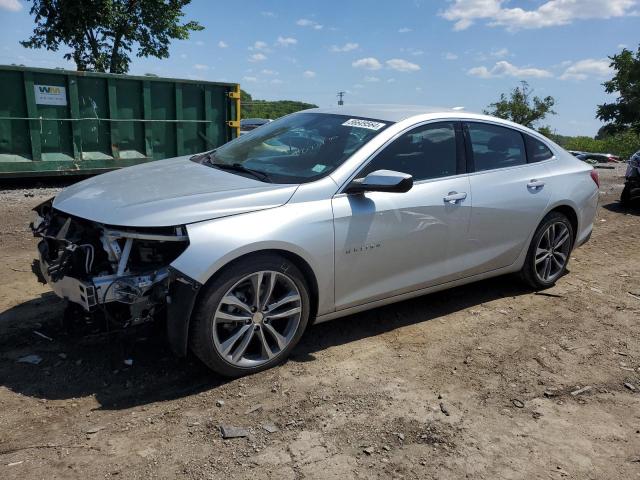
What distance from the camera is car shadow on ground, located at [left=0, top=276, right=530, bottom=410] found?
333 cm

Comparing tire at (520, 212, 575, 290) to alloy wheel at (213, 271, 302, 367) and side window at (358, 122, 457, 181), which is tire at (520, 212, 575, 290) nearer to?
side window at (358, 122, 457, 181)

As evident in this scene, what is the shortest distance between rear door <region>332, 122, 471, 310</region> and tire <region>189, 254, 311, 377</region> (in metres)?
0.37

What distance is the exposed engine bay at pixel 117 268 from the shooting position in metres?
3.13

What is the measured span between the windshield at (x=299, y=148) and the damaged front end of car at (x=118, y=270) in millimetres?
917

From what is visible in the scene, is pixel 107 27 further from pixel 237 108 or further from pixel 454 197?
pixel 454 197

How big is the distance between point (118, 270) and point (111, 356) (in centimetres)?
83

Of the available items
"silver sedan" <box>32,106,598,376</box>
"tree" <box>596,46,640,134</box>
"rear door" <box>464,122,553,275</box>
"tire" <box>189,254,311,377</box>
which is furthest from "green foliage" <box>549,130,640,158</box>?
"tire" <box>189,254,311,377</box>

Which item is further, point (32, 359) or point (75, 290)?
point (32, 359)

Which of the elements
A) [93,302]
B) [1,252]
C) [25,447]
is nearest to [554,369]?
[93,302]

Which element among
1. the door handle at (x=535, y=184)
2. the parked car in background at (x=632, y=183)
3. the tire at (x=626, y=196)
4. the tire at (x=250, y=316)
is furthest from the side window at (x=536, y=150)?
the tire at (x=626, y=196)

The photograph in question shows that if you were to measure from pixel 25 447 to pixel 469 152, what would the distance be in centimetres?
361

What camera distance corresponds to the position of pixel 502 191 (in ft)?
15.2

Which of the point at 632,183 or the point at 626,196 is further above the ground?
the point at 632,183

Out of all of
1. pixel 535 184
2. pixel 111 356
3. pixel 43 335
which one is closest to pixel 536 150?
pixel 535 184
